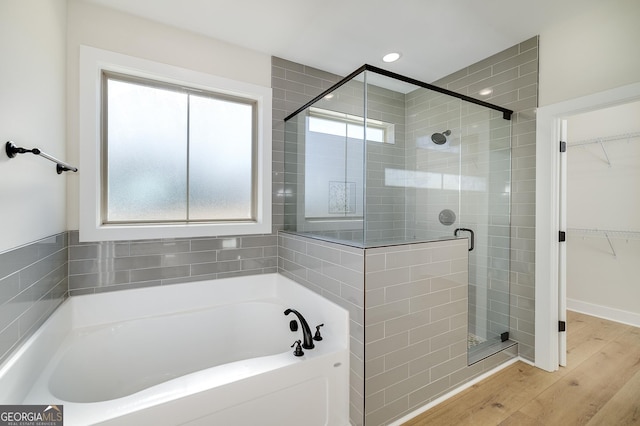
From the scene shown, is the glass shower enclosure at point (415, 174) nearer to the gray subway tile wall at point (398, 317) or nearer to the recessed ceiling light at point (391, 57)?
the gray subway tile wall at point (398, 317)

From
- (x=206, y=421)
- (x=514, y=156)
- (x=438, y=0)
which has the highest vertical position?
(x=438, y=0)

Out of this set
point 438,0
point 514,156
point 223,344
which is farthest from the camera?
point 514,156

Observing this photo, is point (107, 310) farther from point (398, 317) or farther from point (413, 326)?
point (413, 326)

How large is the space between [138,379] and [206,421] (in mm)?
1060

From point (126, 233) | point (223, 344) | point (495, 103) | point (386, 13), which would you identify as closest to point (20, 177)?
point (126, 233)

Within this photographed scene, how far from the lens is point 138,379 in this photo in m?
1.98

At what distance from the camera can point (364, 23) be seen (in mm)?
2229

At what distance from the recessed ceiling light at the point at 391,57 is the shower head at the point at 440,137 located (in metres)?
0.92

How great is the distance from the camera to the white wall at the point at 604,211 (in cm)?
311

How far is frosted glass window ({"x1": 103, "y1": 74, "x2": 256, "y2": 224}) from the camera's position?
222 centimetres

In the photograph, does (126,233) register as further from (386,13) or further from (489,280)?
(489,280)

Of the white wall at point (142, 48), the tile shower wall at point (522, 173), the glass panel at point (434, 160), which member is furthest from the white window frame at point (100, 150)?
the tile shower wall at point (522, 173)

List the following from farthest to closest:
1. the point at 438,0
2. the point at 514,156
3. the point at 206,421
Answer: the point at 514,156, the point at 438,0, the point at 206,421

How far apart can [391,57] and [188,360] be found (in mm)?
3283
